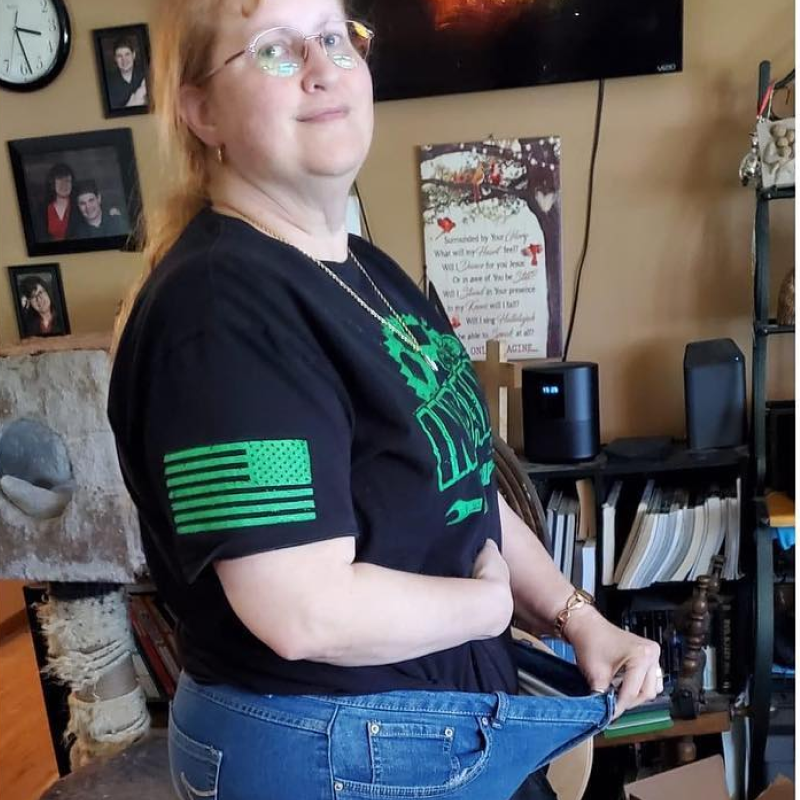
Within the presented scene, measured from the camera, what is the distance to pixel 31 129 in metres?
2.20

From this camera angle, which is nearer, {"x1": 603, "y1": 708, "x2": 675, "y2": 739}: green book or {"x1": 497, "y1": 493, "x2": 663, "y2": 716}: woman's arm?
{"x1": 497, "y1": 493, "x2": 663, "y2": 716}: woman's arm

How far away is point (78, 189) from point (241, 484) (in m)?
1.73

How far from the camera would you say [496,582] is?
2.87 feet

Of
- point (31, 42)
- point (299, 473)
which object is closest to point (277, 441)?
point (299, 473)

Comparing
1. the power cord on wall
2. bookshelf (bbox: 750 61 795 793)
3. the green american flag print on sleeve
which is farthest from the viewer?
the power cord on wall

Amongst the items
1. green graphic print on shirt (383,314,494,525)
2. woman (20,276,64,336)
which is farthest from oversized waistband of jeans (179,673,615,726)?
woman (20,276,64,336)

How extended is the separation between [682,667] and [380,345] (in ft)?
4.27

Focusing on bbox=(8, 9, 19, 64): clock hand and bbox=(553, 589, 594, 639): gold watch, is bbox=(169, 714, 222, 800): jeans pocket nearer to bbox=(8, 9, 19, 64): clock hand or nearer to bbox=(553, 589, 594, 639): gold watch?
bbox=(553, 589, 594, 639): gold watch

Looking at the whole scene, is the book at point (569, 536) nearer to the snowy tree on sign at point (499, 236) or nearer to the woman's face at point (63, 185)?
the snowy tree on sign at point (499, 236)

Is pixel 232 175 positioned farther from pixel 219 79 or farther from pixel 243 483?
pixel 243 483

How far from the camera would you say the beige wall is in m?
1.91

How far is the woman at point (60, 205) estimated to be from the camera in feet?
7.17

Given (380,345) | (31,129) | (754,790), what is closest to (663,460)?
(754,790)

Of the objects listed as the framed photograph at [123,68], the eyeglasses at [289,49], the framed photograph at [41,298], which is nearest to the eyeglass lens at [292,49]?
the eyeglasses at [289,49]
